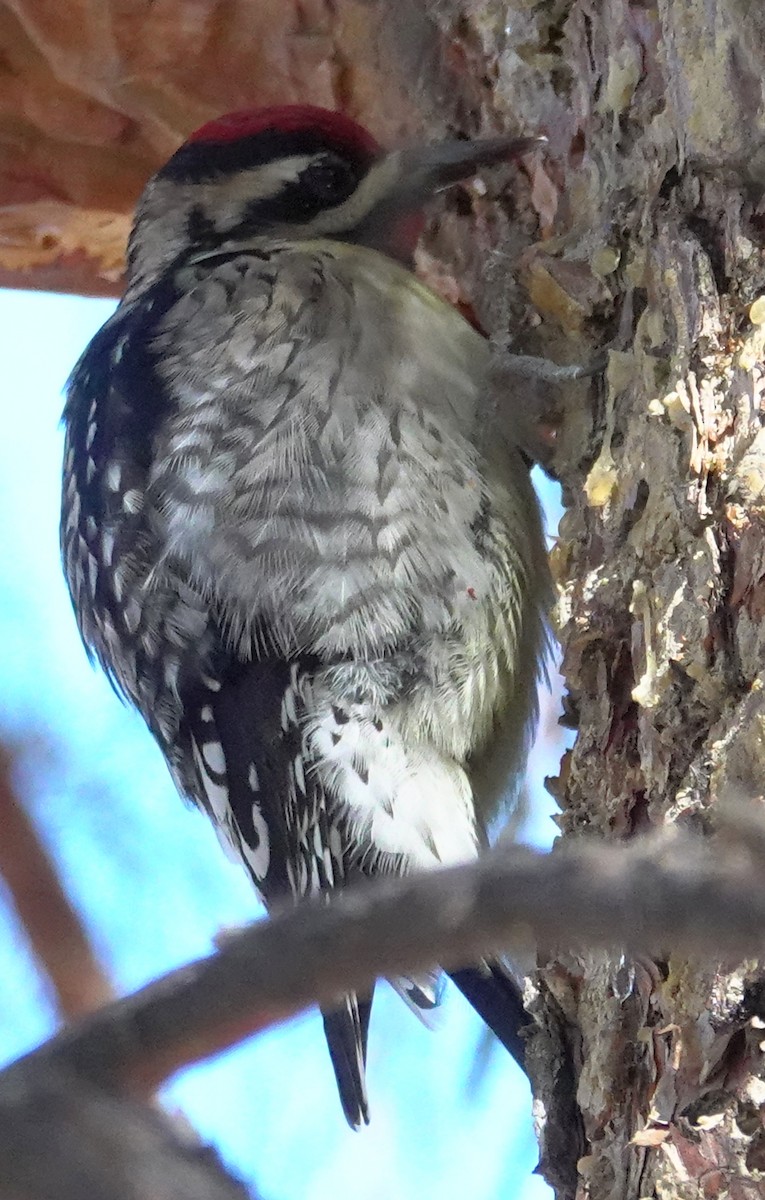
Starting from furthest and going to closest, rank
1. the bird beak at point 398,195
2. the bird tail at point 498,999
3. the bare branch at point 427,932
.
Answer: the bird beak at point 398,195 < the bird tail at point 498,999 < the bare branch at point 427,932

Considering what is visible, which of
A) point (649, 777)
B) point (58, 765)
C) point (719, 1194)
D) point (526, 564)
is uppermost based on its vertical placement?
point (58, 765)

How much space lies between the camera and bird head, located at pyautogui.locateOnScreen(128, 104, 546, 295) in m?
1.77

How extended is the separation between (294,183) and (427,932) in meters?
1.55

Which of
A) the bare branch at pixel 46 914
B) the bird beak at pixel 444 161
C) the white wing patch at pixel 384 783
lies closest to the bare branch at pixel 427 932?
the bare branch at pixel 46 914

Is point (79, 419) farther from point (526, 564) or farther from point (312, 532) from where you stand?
point (526, 564)

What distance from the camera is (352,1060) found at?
151cm

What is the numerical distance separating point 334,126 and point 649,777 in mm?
1035

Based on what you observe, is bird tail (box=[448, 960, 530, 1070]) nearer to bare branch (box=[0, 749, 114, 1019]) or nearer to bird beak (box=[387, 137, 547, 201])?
bare branch (box=[0, 749, 114, 1019])

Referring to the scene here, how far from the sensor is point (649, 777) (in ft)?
3.90

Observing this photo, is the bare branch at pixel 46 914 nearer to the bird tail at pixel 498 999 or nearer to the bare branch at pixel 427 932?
the bird tail at pixel 498 999

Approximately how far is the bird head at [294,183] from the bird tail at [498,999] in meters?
0.96

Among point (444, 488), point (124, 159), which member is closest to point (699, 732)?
point (444, 488)

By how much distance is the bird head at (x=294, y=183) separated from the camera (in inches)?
69.9

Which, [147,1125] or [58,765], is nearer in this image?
[147,1125]
